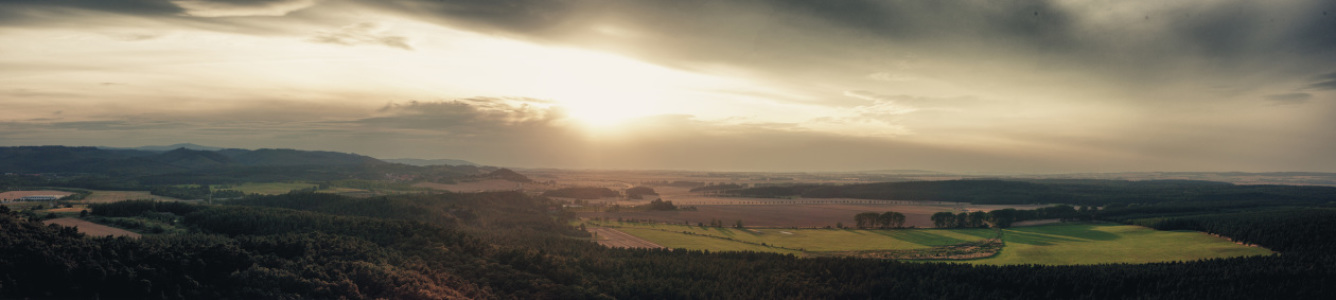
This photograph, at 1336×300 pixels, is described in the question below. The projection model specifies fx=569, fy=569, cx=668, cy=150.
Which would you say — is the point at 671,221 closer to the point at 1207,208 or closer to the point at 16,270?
the point at 16,270

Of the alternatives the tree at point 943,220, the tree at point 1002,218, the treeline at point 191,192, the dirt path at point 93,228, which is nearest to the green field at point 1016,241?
the tree at point 1002,218

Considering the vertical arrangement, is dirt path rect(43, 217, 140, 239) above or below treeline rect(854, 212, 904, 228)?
above

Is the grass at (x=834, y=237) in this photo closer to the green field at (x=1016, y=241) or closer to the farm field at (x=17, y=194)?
the green field at (x=1016, y=241)

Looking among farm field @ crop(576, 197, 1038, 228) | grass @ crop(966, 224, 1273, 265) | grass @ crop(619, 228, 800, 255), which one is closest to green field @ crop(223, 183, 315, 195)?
farm field @ crop(576, 197, 1038, 228)

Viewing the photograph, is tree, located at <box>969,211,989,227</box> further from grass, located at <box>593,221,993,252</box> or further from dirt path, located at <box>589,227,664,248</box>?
dirt path, located at <box>589,227,664,248</box>

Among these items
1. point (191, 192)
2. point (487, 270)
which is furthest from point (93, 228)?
point (191, 192)

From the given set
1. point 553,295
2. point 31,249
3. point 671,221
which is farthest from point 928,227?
point 31,249
